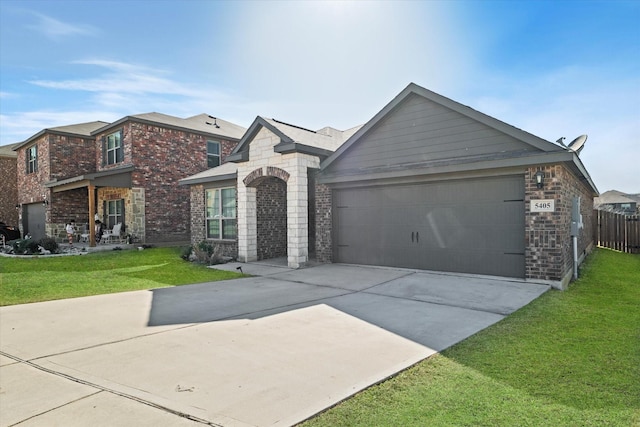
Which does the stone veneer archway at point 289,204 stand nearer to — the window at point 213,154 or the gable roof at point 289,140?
the gable roof at point 289,140

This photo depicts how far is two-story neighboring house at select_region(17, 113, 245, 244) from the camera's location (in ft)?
63.4

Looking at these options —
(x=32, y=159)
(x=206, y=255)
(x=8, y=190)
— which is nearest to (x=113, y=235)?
(x=206, y=255)

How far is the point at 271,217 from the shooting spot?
571 inches

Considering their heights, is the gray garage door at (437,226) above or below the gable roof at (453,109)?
below

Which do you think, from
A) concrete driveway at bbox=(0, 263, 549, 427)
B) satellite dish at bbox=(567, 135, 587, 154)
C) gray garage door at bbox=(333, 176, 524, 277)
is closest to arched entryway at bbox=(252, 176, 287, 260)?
gray garage door at bbox=(333, 176, 524, 277)

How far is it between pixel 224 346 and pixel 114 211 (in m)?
19.7

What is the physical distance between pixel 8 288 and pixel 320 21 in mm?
10240

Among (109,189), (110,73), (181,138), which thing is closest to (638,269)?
(110,73)

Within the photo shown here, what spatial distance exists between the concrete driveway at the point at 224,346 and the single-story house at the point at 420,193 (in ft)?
3.98

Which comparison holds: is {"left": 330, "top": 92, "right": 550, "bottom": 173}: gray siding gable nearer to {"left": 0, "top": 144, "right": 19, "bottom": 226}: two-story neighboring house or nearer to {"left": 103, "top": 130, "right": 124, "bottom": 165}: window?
{"left": 103, "top": 130, "right": 124, "bottom": 165}: window

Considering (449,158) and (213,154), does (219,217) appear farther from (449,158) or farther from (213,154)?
(449,158)

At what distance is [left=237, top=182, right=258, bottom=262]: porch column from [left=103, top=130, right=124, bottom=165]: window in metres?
10.2

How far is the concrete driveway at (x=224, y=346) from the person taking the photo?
3268 millimetres

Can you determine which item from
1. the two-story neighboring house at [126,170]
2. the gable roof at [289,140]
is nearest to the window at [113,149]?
the two-story neighboring house at [126,170]
